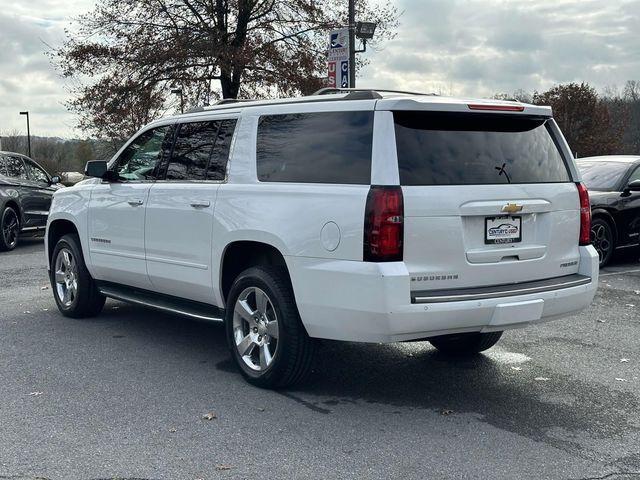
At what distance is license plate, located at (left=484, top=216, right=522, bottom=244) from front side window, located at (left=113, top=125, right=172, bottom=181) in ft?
9.32

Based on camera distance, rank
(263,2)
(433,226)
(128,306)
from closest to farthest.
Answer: (433,226) → (128,306) → (263,2)

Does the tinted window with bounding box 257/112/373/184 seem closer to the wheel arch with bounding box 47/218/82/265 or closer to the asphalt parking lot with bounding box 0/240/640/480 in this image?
the asphalt parking lot with bounding box 0/240/640/480

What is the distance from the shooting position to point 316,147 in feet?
15.9

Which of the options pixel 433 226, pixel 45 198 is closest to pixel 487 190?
pixel 433 226

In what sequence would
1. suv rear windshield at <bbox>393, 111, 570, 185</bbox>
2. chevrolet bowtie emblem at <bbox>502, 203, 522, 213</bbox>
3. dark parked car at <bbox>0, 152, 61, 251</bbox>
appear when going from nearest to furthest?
suv rear windshield at <bbox>393, 111, 570, 185</bbox> → chevrolet bowtie emblem at <bbox>502, 203, 522, 213</bbox> → dark parked car at <bbox>0, 152, 61, 251</bbox>

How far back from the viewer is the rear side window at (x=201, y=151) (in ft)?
18.3

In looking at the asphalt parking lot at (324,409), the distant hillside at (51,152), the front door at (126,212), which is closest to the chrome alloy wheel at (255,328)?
the asphalt parking lot at (324,409)

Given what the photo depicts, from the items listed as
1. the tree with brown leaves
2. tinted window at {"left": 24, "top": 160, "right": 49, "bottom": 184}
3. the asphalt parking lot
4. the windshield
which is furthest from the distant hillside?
the asphalt parking lot

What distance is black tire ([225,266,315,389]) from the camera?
4.82 m

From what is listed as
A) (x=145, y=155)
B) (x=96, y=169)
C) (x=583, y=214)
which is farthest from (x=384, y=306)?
(x=96, y=169)

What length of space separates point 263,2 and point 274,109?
1913 centimetres

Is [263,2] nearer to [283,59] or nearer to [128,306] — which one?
[283,59]

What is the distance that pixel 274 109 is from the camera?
17.3 feet

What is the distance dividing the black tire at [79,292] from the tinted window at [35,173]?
306 inches
